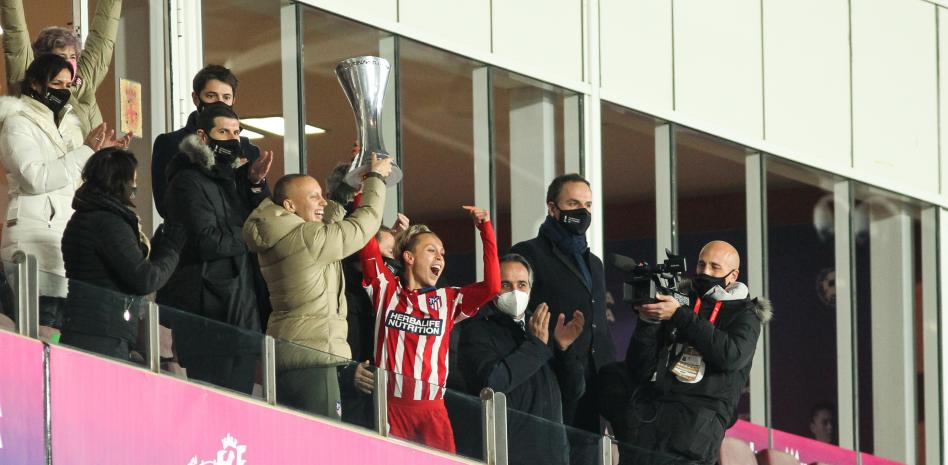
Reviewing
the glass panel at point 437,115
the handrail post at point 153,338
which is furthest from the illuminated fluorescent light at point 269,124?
→ the handrail post at point 153,338

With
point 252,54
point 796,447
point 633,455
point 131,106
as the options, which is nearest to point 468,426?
point 633,455

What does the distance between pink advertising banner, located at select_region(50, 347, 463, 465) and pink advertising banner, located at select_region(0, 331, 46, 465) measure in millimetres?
57

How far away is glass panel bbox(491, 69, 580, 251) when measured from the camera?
13328 mm

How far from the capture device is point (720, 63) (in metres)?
15.1

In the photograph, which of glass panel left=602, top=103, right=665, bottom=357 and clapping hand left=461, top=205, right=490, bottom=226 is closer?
clapping hand left=461, top=205, right=490, bottom=226

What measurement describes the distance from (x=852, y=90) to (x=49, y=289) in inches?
449

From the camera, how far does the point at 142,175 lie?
10070mm

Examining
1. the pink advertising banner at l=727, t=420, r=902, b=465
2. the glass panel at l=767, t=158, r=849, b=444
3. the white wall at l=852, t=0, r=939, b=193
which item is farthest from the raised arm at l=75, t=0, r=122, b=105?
the glass panel at l=767, t=158, r=849, b=444

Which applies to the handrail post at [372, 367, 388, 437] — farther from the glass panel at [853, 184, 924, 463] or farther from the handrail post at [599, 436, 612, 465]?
the glass panel at [853, 184, 924, 463]

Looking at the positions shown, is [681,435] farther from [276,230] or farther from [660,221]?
[660,221]

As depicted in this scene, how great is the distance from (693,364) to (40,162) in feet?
10.2

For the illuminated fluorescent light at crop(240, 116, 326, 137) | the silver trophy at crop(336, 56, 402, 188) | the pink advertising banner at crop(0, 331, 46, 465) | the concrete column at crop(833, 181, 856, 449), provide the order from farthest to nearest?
the concrete column at crop(833, 181, 856, 449)
the illuminated fluorescent light at crop(240, 116, 326, 137)
the silver trophy at crop(336, 56, 402, 188)
the pink advertising banner at crop(0, 331, 46, 465)

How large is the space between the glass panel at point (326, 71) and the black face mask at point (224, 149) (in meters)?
3.52

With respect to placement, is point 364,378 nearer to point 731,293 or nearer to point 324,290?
point 324,290
